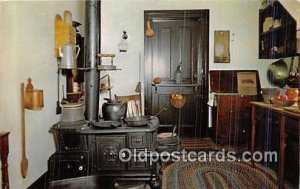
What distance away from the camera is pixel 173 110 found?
3.50 meters

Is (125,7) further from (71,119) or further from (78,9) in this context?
(71,119)

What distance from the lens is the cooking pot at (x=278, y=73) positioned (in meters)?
2.87

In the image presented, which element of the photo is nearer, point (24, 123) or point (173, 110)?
point (24, 123)

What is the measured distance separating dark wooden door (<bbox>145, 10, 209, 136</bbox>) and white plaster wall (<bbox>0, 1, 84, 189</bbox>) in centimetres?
131

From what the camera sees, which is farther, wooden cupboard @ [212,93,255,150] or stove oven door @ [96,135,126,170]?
wooden cupboard @ [212,93,255,150]

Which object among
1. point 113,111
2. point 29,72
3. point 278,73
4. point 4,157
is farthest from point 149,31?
point 4,157

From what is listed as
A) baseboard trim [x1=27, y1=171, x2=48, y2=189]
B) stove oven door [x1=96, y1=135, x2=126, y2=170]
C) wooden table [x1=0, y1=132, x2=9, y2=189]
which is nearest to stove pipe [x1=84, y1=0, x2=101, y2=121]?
stove oven door [x1=96, y1=135, x2=126, y2=170]

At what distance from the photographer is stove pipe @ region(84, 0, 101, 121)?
2.03 metres

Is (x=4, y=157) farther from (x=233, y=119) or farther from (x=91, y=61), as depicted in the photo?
(x=233, y=119)

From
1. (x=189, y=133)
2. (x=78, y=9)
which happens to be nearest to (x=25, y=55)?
(x=78, y=9)

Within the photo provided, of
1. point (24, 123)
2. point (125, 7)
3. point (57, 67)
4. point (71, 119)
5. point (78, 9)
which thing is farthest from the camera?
point (125, 7)

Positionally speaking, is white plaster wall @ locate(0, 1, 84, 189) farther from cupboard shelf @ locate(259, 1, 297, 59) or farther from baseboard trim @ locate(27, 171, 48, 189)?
cupboard shelf @ locate(259, 1, 297, 59)

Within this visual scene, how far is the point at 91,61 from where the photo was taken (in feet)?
6.68

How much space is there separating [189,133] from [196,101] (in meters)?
0.42
